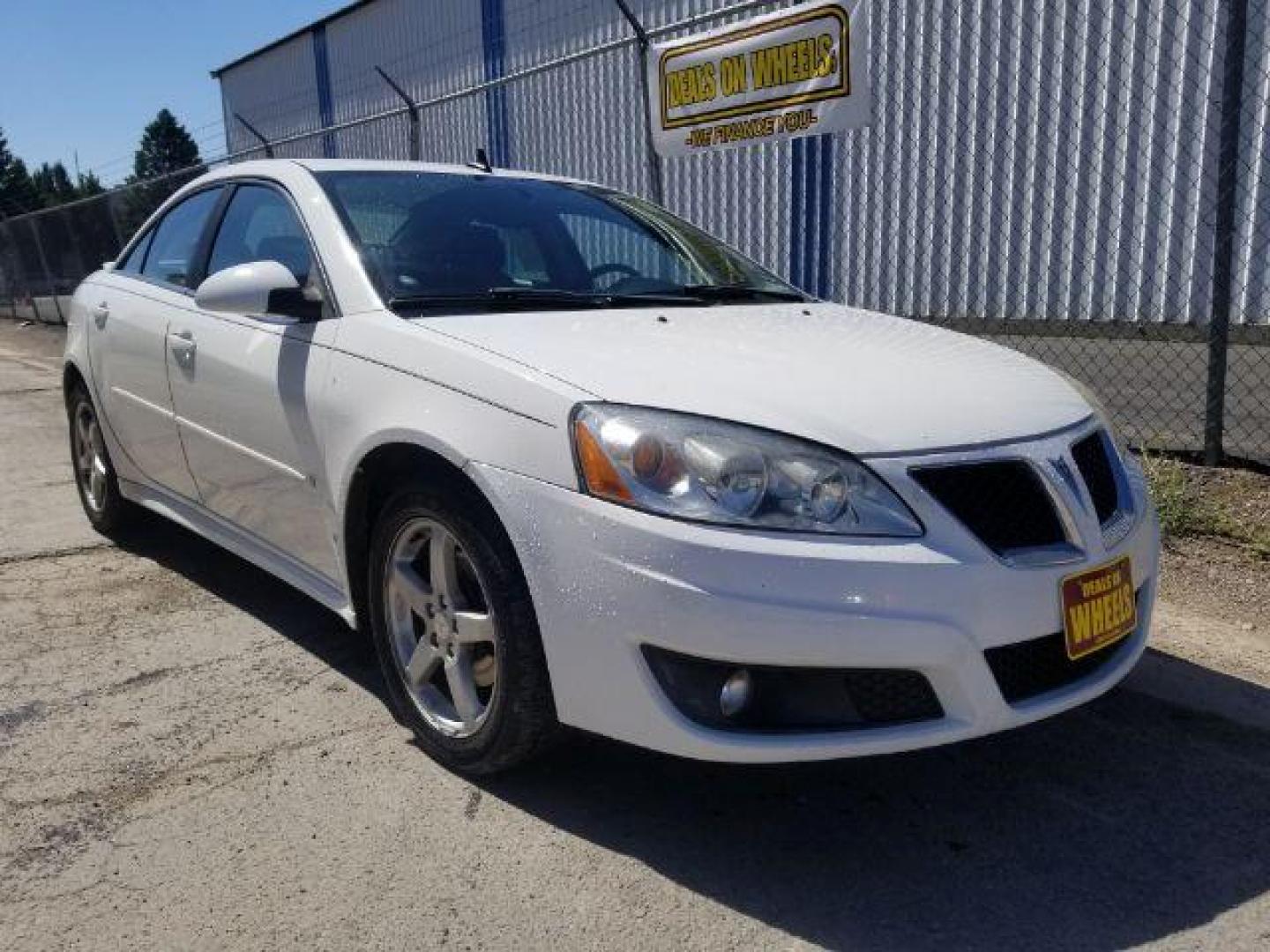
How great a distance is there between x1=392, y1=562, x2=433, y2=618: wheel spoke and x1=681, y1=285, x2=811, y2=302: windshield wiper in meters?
1.29

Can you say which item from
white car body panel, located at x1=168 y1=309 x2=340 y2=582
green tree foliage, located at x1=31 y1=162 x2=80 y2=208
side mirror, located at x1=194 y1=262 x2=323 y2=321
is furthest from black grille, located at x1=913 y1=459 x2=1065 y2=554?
green tree foliage, located at x1=31 y1=162 x2=80 y2=208

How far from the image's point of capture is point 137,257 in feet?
15.4

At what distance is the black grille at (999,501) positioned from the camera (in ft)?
7.61

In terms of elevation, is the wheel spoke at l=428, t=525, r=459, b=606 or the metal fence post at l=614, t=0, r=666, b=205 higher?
the metal fence post at l=614, t=0, r=666, b=205

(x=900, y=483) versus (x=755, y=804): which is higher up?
(x=900, y=483)

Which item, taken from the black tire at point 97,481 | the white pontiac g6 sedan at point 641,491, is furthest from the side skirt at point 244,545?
the black tire at point 97,481

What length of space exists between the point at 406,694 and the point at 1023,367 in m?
1.86

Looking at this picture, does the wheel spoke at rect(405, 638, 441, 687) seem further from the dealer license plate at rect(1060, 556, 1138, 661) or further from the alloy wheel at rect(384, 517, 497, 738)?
the dealer license plate at rect(1060, 556, 1138, 661)

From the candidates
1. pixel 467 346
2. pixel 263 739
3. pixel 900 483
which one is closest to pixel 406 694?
pixel 263 739

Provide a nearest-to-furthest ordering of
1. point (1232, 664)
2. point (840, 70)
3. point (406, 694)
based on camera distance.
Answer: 1. point (406, 694)
2. point (1232, 664)
3. point (840, 70)

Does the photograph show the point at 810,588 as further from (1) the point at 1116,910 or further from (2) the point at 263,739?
(2) the point at 263,739

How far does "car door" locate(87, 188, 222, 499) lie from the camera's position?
13.1 feet

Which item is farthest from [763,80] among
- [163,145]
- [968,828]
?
[163,145]

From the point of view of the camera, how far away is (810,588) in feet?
7.11
